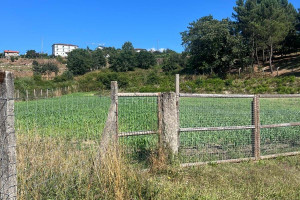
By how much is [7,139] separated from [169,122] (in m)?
3.05

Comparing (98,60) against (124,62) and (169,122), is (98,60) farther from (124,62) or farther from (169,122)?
(169,122)

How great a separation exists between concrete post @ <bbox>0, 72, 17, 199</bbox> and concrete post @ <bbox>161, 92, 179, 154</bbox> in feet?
9.41

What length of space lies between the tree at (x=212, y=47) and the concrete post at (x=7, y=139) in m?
46.9

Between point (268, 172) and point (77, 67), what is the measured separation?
8220 cm

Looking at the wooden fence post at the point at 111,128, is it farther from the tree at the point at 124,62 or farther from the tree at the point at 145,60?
the tree at the point at 145,60

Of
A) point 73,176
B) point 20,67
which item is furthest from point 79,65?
point 73,176

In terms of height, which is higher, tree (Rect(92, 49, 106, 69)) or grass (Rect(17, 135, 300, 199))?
tree (Rect(92, 49, 106, 69))

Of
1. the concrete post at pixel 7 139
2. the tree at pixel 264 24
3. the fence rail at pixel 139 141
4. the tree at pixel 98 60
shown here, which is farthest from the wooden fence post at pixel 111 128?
the tree at pixel 98 60

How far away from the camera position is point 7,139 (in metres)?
2.54

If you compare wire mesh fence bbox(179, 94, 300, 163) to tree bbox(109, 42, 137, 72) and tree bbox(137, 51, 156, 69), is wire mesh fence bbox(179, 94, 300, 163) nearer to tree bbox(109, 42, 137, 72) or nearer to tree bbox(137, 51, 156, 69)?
tree bbox(109, 42, 137, 72)

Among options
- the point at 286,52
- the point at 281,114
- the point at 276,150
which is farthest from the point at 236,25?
the point at 276,150

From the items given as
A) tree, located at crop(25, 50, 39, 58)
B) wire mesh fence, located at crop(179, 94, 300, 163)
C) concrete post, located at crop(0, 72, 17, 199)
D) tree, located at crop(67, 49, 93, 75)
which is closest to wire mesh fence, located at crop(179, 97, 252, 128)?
wire mesh fence, located at crop(179, 94, 300, 163)

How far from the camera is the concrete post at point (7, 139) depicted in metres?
2.51

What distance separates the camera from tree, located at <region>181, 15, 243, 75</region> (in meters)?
48.0
